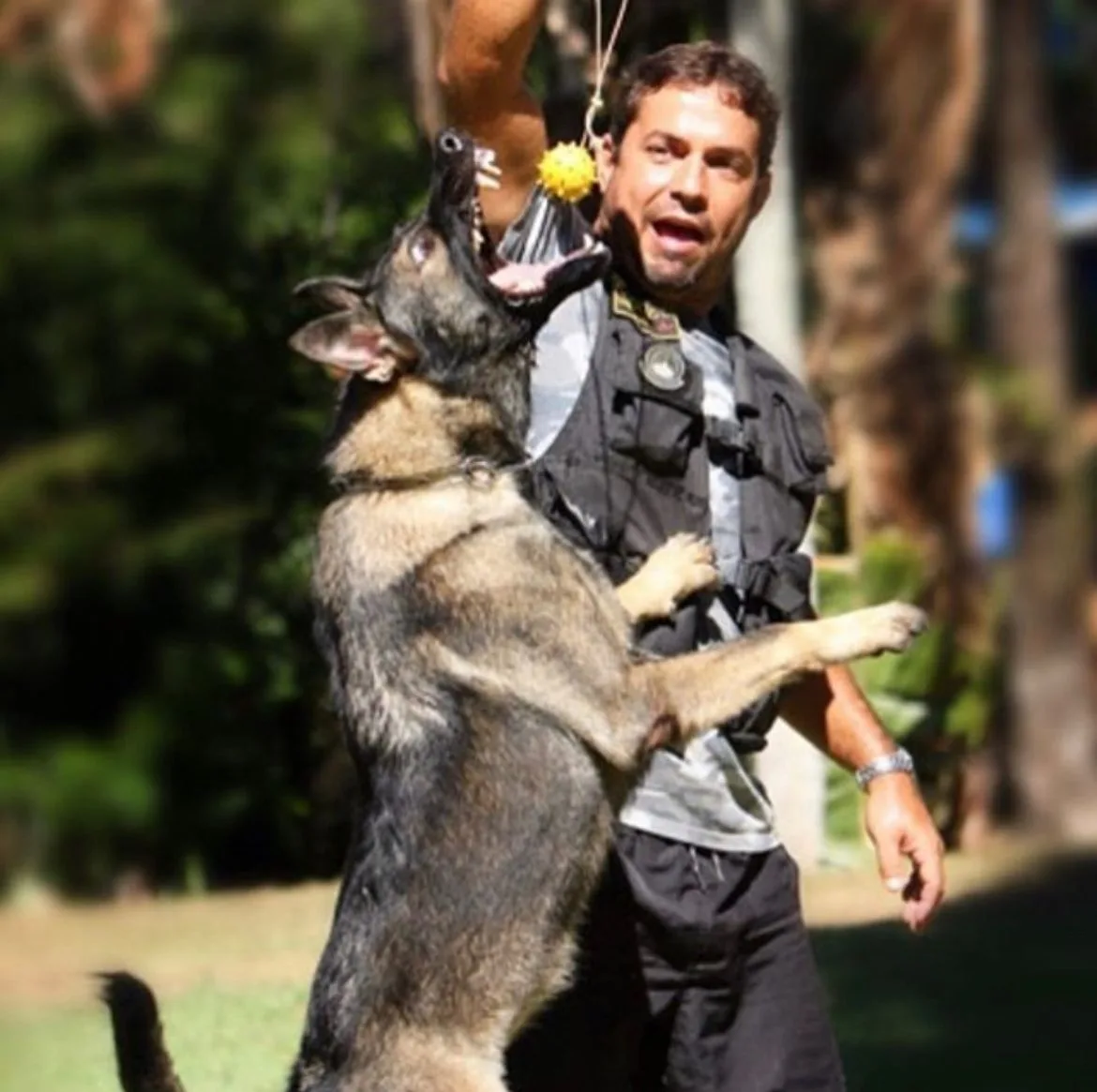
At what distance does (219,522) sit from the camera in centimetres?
1024

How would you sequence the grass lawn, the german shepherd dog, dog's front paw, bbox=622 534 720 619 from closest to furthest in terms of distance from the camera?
the german shepherd dog, dog's front paw, bbox=622 534 720 619, the grass lawn

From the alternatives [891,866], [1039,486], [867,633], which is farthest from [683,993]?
[1039,486]

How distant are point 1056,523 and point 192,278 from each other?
11.3ft

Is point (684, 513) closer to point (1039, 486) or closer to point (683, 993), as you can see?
point (683, 993)

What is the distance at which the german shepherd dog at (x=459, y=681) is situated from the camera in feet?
14.8

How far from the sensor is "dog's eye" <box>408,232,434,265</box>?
4898mm

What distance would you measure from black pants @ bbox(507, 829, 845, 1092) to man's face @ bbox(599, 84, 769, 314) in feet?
2.88

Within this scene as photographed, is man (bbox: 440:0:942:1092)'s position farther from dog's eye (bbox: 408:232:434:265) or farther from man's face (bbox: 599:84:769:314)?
dog's eye (bbox: 408:232:434:265)

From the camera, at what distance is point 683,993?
4652mm

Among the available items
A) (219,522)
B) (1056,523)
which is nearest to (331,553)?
(219,522)

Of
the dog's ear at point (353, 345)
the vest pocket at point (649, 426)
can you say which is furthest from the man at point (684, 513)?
the dog's ear at point (353, 345)

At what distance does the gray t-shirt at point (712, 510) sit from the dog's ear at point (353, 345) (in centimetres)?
25

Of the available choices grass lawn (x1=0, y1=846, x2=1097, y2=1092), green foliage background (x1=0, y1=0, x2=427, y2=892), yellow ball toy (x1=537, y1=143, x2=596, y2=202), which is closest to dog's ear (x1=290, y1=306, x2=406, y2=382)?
yellow ball toy (x1=537, y1=143, x2=596, y2=202)

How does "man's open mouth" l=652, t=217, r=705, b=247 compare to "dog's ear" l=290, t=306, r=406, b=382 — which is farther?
"dog's ear" l=290, t=306, r=406, b=382
